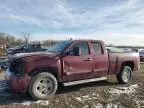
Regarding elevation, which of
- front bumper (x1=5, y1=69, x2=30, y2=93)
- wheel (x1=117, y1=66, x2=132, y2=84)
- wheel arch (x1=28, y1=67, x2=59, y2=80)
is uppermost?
wheel arch (x1=28, y1=67, x2=59, y2=80)

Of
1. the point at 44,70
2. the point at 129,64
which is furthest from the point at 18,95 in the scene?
the point at 129,64

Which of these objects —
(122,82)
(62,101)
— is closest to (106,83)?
(122,82)

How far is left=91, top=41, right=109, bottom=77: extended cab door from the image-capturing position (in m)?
8.78

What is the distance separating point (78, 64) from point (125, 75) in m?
2.80

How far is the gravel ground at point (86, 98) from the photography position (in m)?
6.77

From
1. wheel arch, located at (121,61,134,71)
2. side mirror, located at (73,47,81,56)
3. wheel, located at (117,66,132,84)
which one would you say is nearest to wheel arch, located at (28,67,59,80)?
side mirror, located at (73,47,81,56)

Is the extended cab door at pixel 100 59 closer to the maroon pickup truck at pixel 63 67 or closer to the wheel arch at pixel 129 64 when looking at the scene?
the maroon pickup truck at pixel 63 67

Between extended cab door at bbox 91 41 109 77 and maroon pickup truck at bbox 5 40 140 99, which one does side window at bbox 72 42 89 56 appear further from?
extended cab door at bbox 91 41 109 77

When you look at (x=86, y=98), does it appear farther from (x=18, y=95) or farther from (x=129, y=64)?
(x=129, y=64)

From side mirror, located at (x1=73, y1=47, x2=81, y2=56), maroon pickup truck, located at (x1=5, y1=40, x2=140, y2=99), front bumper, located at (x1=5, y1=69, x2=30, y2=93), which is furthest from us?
side mirror, located at (x1=73, y1=47, x2=81, y2=56)

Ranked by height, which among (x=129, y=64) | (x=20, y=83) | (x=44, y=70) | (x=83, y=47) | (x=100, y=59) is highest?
(x=83, y=47)

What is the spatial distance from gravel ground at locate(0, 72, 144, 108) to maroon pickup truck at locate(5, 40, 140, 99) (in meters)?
0.36

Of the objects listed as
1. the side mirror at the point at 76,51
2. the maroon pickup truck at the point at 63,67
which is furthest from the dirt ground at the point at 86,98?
the side mirror at the point at 76,51

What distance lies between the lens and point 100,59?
8.88 meters
